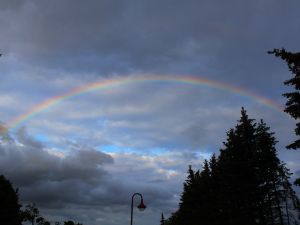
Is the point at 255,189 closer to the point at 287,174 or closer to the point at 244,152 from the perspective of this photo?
the point at 244,152

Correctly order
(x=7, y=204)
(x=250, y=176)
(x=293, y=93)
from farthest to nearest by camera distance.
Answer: (x=7, y=204), (x=250, y=176), (x=293, y=93)

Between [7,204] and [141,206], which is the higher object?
[7,204]

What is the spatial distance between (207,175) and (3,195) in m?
35.7

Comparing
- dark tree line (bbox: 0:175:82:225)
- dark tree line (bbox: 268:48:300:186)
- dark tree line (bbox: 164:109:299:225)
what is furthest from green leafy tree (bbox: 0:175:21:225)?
dark tree line (bbox: 268:48:300:186)

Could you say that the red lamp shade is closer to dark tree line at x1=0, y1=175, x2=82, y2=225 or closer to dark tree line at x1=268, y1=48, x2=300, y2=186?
dark tree line at x1=268, y1=48, x2=300, y2=186

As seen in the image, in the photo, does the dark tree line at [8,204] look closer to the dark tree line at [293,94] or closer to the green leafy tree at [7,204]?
the green leafy tree at [7,204]

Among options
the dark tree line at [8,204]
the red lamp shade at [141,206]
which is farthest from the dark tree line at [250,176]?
the dark tree line at [8,204]

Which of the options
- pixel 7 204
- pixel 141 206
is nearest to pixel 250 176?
pixel 141 206

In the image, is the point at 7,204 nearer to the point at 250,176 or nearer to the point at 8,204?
the point at 8,204

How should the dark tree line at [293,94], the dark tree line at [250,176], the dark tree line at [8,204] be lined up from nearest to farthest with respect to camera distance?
the dark tree line at [293,94] → the dark tree line at [250,176] → the dark tree line at [8,204]

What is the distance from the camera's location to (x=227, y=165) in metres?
42.5

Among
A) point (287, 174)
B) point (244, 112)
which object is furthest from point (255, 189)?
point (287, 174)

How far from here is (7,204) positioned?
70.5m

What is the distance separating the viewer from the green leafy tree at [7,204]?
68.7 m
